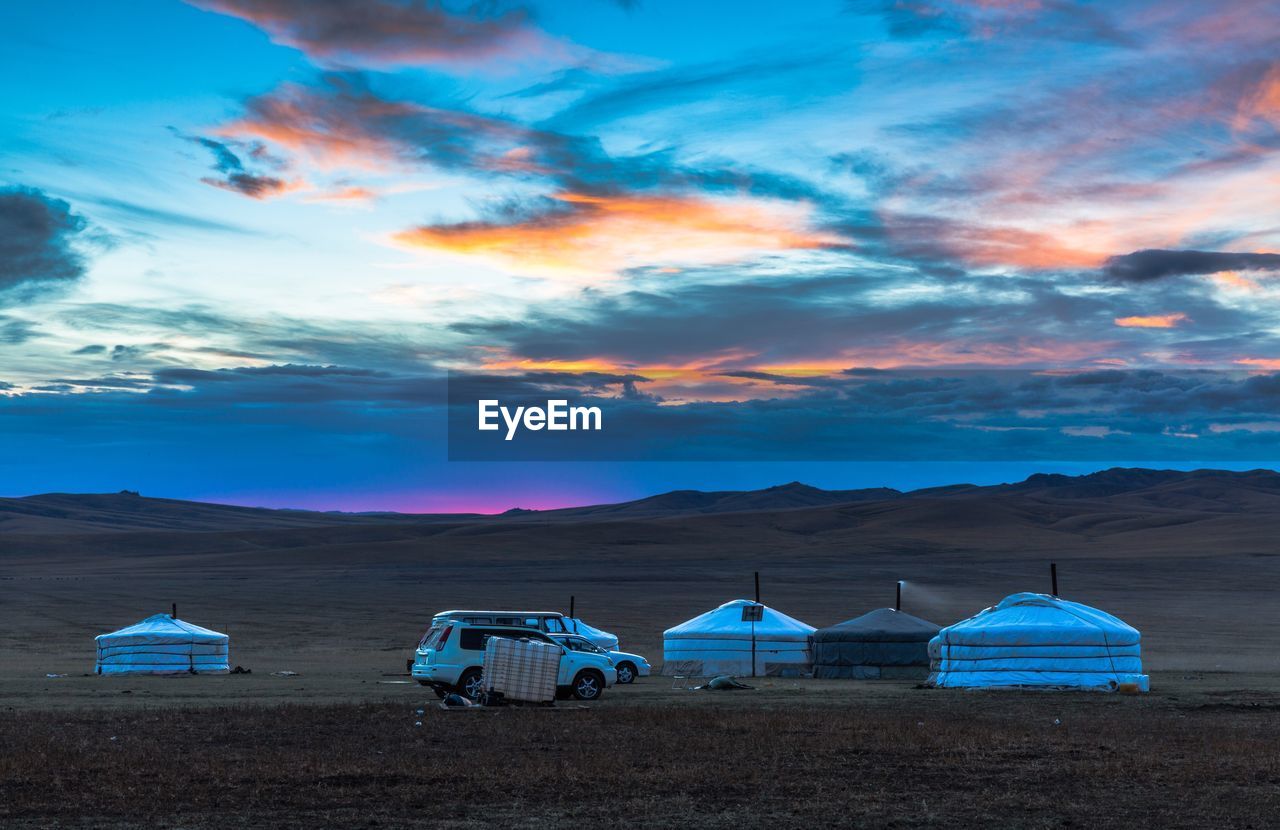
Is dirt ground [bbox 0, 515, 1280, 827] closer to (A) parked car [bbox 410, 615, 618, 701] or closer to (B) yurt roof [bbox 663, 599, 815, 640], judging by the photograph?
(A) parked car [bbox 410, 615, 618, 701]

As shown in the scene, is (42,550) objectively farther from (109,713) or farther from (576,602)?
(109,713)

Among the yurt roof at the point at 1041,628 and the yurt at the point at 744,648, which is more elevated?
the yurt roof at the point at 1041,628

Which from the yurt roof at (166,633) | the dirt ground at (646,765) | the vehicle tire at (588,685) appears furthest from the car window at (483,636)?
the yurt roof at (166,633)

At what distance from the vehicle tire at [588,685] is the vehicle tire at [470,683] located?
78.0 inches

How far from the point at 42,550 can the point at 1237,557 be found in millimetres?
112363

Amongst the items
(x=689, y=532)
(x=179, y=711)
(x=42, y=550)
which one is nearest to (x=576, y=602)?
(x=179, y=711)

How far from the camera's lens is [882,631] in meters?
38.0

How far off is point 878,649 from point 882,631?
506 millimetres

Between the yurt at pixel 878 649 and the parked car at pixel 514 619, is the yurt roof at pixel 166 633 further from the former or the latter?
the yurt at pixel 878 649

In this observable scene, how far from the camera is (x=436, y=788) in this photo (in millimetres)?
16297

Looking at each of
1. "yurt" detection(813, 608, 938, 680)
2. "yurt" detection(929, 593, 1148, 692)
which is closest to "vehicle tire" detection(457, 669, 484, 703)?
"yurt" detection(929, 593, 1148, 692)

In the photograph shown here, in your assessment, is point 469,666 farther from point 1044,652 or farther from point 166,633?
point 166,633

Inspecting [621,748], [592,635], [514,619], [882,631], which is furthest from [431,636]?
[882,631]

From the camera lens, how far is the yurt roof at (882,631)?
37.9m
